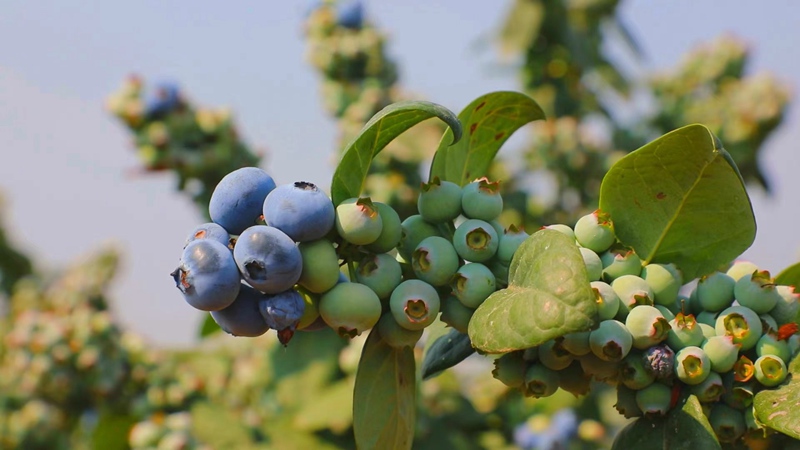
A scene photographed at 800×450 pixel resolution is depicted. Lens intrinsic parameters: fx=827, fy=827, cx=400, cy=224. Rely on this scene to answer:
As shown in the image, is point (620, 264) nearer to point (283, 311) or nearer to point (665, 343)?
point (665, 343)

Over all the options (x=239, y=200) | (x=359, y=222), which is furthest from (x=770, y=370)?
(x=239, y=200)

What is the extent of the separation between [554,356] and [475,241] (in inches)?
5.9

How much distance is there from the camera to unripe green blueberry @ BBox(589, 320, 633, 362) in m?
0.84

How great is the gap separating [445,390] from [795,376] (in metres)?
2.00

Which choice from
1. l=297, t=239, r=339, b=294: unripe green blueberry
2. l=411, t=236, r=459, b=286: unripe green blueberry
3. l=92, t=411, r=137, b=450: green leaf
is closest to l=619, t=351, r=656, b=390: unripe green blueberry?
l=411, t=236, r=459, b=286: unripe green blueberry

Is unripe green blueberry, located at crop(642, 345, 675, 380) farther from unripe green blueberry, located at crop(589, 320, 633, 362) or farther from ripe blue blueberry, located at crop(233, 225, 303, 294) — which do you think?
ripe blue blueberry, located at crop(233, 225, 303, 294)

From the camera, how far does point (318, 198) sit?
0.82m

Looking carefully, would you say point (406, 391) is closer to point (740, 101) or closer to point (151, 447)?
point (151, 447)

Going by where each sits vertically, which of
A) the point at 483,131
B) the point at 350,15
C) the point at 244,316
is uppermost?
the point at 350,15

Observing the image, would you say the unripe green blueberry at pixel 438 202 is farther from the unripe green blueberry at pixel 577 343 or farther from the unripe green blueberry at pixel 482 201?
the unripe green blueberry at pixel 577 343

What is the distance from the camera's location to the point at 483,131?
1.07 m

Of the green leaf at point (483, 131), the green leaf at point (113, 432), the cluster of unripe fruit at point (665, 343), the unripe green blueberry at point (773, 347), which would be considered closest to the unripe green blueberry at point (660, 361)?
the cluster of unripe fruit at point (665, 343)

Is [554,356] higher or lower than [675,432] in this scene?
higher

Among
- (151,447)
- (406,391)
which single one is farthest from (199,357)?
(406,391)
